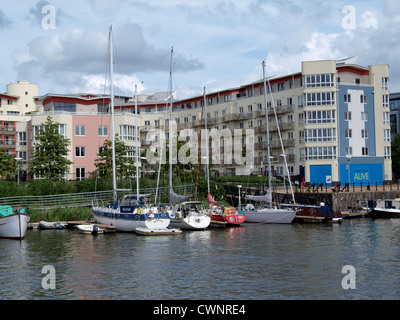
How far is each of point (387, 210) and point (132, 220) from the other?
101 feet

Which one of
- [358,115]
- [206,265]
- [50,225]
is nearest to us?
[206,265]

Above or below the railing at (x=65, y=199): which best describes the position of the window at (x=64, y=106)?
above

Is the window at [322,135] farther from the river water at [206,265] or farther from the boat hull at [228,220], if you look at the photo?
the river water at [206,265]

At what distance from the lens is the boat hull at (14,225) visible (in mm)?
42438

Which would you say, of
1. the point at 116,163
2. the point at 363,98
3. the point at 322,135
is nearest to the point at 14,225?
the point at 116,163

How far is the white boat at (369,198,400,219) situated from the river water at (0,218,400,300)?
49.9 ft

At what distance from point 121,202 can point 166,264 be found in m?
18.9

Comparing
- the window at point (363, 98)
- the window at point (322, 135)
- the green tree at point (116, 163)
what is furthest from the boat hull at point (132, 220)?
the window at point (363, 98)

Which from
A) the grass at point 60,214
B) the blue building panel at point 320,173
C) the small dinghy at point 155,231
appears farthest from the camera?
the blue building panel at point 320,173

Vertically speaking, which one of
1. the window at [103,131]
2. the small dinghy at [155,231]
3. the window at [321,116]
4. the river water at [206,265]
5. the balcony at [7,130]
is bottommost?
the river water at [206,265]

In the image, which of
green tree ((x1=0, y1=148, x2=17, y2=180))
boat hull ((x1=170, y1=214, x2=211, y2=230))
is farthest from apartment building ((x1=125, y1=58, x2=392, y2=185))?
green tree ((x1=0, y1=148, x2=17, y2=180))

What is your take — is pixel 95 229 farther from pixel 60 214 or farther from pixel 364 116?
pixel 364 116

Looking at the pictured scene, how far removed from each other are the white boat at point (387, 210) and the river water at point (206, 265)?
599 inches

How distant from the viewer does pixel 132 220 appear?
46.9 metres
